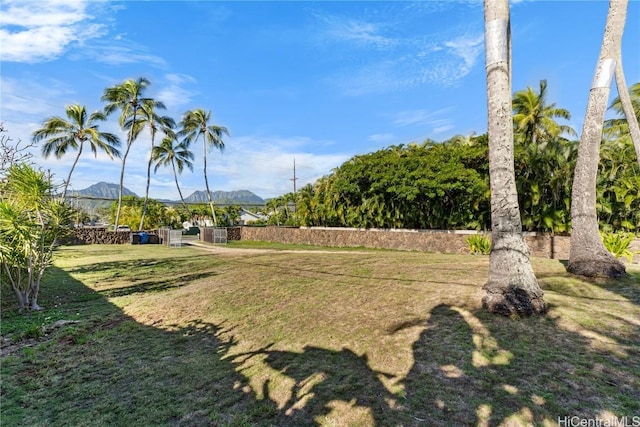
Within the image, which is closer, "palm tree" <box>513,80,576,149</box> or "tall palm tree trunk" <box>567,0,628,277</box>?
"tall palm tree trunk" <box>567,0,628,277</box>

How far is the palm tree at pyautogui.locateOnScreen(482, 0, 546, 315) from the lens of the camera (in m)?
4.55

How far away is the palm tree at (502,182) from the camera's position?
4.55m

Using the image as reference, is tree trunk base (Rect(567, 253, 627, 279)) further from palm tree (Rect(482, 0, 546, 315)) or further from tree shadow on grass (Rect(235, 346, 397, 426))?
tree shadow on grass (Rect(235, 346, 397, 426))

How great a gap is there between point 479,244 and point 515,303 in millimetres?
8616

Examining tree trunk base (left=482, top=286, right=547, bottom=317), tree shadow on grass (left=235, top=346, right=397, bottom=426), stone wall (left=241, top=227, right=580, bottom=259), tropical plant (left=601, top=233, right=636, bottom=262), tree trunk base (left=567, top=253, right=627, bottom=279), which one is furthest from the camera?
stone wall (left=241, top=227, right=580, bottom=259)

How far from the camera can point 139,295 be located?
781 centimetres

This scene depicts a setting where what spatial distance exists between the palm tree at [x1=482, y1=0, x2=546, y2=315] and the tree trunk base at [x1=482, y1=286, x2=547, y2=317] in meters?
0.01

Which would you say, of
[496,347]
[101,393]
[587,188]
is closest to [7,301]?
[101,393]

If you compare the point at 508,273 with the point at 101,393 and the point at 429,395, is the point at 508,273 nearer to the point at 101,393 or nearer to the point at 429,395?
the point at 429,395

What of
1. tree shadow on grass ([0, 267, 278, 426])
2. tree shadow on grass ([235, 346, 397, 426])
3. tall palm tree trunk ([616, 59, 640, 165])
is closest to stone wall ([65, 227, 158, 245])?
tree shadow on grass ([0, 267, 278, 426])

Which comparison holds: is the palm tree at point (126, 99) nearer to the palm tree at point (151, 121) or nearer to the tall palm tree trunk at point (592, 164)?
the palm tree at point (151, 121)

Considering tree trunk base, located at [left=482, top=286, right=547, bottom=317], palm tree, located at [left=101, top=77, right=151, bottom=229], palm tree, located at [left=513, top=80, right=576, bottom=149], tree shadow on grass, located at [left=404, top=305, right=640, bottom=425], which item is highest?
palm tree, located at [left=101, top=77, right=151, bottom=229]

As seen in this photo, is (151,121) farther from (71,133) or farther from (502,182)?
(502,182)

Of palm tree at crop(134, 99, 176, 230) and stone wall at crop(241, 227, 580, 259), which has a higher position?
palm tree at crop(134, 99, 176, 230)
